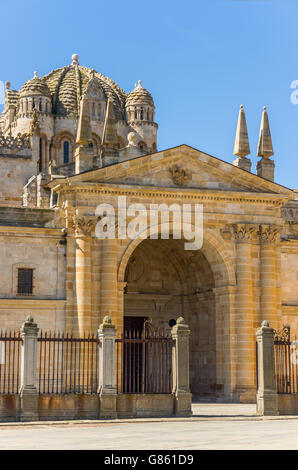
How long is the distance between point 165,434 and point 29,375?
630 cm

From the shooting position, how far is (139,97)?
6141 centimetres

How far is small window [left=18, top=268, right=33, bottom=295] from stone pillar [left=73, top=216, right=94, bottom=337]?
2053mm

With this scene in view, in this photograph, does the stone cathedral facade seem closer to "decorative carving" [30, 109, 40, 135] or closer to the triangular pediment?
the triangular pediment

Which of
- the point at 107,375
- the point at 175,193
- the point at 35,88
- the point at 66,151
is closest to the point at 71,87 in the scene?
the point at 35,88

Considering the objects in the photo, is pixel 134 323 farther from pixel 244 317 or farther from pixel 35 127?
pixel 35 127

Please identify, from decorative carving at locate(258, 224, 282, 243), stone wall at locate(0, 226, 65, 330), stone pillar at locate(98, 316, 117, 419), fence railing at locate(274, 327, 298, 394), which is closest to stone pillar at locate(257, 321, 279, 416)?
fence railing at locate(274, 327, 298, 394)

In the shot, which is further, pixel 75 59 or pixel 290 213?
pixel 75 59

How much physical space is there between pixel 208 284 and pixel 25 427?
53.3ft

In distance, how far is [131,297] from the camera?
4044cm

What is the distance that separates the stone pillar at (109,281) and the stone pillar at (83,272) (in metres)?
0.55

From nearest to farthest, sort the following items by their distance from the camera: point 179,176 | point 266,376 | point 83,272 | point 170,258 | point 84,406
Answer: point 84,406, point 266,376, point 83,272, point 179,176, point 170,258

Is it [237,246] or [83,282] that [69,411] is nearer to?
[83,282]

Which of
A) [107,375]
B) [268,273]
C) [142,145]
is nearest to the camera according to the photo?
[107,375]
